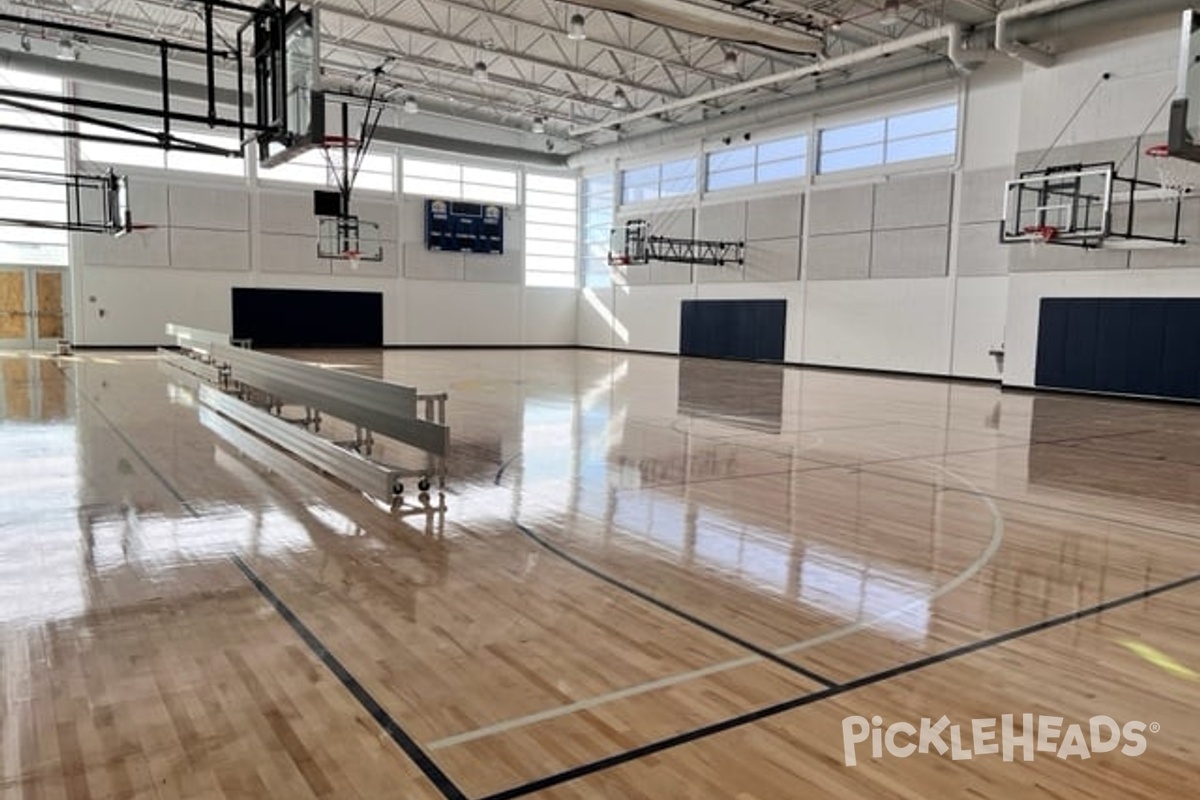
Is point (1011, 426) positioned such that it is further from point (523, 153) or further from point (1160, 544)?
point (523, 153)

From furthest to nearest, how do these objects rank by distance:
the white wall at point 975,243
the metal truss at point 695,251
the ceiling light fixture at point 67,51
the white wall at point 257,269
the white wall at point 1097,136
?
the metal truss at point 695,251 → the white wall at point 257,269 → the ceiling light fixture at point 67,51 → the white wall at point 975,243 → the white wall at point 1097,136

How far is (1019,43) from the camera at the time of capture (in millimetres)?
16906

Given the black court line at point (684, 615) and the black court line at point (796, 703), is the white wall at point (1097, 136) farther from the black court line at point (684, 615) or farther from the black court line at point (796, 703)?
the black court line at point (684, 615)


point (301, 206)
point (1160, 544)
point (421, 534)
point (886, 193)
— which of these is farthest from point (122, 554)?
point (301, 206)

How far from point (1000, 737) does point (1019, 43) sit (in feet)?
58.0

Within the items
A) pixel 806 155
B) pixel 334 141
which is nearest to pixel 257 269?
pixel 334 141

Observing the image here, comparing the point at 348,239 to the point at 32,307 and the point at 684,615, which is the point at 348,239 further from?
the point at 684,615

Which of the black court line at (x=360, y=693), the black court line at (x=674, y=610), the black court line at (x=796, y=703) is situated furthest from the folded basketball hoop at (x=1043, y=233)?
the black court line at (x=360, y=693)

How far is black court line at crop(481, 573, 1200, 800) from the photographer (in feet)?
8.21

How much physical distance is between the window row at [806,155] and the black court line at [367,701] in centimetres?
2062

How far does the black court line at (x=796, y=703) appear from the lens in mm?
2504

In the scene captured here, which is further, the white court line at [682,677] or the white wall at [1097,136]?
the white wall at [1097,136]

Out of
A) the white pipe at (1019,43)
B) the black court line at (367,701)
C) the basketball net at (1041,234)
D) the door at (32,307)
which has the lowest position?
the black court line at (367,701)

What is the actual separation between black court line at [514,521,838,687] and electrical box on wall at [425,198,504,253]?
2654 centimetres
